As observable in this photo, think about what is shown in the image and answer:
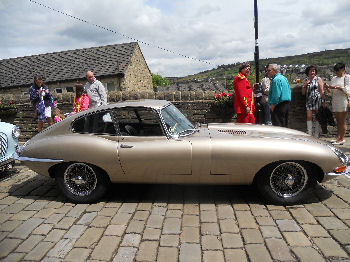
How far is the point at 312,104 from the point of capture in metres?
6.23

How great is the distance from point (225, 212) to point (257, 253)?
82 cm

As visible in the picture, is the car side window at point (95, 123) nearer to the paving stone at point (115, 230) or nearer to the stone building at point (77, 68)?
the paving stone at point (115, 230)

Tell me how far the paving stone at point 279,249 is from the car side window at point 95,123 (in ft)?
7.45

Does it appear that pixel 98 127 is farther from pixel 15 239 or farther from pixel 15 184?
pixel 15 184

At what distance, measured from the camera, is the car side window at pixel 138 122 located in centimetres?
347

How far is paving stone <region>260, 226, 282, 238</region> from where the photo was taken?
2.63m

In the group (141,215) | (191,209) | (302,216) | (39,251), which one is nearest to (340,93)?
(302,216)

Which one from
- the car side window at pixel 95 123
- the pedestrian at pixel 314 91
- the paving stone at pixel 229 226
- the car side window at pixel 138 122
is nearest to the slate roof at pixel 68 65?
the pedestrian at pixel 314 91

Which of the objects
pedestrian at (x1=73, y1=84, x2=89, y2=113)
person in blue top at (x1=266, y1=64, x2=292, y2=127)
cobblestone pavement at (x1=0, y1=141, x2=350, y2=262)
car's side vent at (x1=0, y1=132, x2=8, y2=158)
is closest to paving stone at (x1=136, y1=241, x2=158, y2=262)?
cobblestone pavement at (x1=0, y1=141, x2=350, y2=262)

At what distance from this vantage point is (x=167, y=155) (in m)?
3.24

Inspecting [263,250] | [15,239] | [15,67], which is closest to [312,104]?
[263,250]

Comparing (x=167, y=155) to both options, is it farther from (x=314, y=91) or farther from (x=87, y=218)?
(x=314, y=91)

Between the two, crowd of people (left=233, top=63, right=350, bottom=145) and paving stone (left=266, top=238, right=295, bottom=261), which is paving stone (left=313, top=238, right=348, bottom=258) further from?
crowd of people (left=233, top=63, right=350, bottom=145)

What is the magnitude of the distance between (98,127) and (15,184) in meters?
2.11
